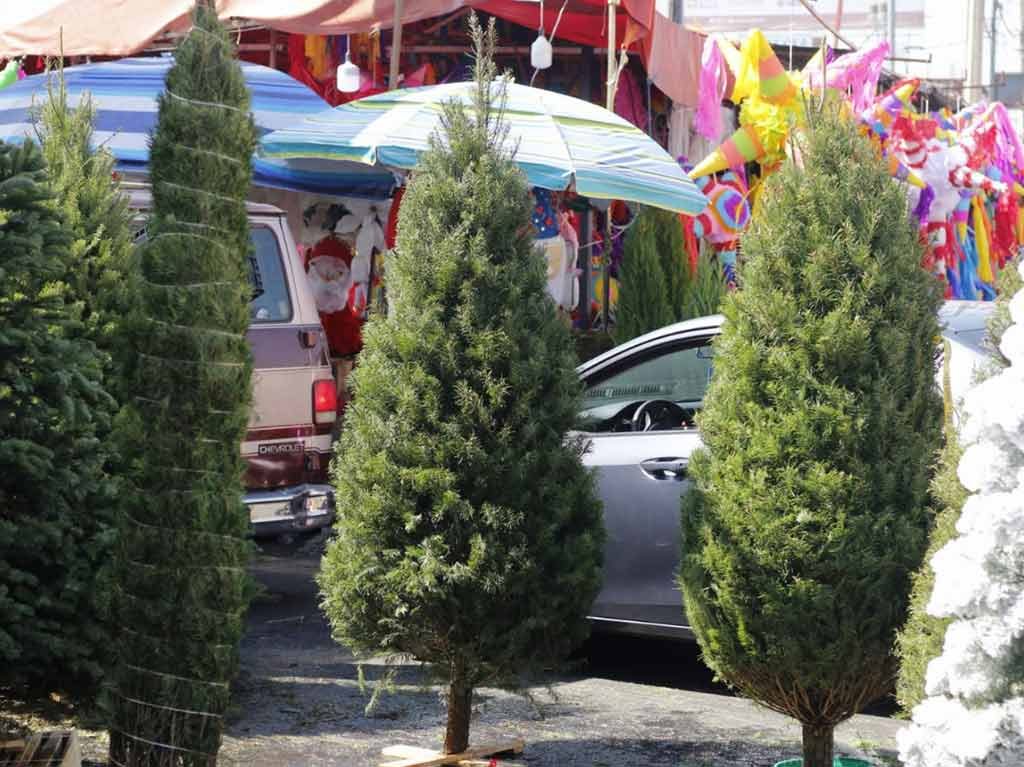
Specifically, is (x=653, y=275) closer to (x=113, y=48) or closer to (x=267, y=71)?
(x=267, y=71)

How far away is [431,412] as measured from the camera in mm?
5211

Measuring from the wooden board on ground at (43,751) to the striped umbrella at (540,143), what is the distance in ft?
16.4

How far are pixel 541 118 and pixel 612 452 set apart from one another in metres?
3.56

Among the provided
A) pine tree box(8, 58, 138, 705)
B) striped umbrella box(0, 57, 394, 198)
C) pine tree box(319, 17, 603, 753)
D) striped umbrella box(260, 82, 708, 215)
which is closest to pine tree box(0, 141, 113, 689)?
pine tree box(8, 58, 138, 705)

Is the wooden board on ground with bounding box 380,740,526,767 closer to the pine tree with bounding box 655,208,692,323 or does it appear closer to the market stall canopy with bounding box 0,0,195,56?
the pine tree with bounding box 655,208,692,323

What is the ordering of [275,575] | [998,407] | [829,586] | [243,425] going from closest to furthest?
1. [998,407]
2. [243,425]
3. [829,586]
4. [275,575]

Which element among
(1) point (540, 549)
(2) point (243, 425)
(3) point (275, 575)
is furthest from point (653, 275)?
(2) point (243, 425)

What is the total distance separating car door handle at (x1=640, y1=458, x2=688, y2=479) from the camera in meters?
6.68

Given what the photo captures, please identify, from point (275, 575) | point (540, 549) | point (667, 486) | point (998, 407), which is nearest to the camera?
point (998, 407)

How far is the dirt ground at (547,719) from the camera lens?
5992mm

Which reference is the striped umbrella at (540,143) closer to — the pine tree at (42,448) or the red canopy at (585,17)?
the red canopy at (585,17)

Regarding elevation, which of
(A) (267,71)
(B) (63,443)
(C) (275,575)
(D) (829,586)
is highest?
(A) (267,71)

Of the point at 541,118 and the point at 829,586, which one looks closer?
the point at 829,586

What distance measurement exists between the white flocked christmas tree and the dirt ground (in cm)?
206
